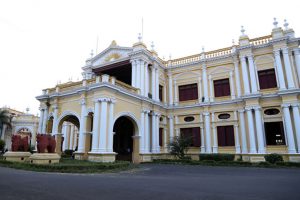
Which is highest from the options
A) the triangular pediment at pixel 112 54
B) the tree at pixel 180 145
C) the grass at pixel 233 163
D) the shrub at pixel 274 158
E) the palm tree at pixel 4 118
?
the triangular pediment at pixel 112 54

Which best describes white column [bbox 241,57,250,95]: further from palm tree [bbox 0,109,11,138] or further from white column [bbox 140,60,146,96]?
palm tree [bbox 0,109,11,138]

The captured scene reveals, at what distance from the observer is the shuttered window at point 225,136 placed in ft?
65.1

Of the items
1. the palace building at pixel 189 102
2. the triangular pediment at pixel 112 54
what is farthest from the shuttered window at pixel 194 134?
the triangular pediment at pixel 112 54

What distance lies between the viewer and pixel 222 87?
21359 millimetres

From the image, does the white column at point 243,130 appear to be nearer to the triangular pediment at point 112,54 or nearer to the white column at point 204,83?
the white column at point 204,83

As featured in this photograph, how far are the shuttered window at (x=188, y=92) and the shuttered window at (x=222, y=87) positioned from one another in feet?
6.81

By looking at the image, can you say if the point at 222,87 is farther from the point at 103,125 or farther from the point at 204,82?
the point at 103,125

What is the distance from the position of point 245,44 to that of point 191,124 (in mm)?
9211

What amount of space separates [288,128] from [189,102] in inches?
357

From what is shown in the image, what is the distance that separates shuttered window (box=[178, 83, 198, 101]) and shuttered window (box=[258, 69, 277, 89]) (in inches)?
242

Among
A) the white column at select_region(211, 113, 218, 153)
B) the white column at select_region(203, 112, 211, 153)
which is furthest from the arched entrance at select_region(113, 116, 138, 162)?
the white column at select_region(211, 113, 218, 153)

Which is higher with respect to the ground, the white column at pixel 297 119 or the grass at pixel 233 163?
the white column at pixel 297 119

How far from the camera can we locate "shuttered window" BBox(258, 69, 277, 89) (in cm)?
1898

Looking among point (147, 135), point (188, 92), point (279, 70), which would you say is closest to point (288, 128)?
point (279, 70)
